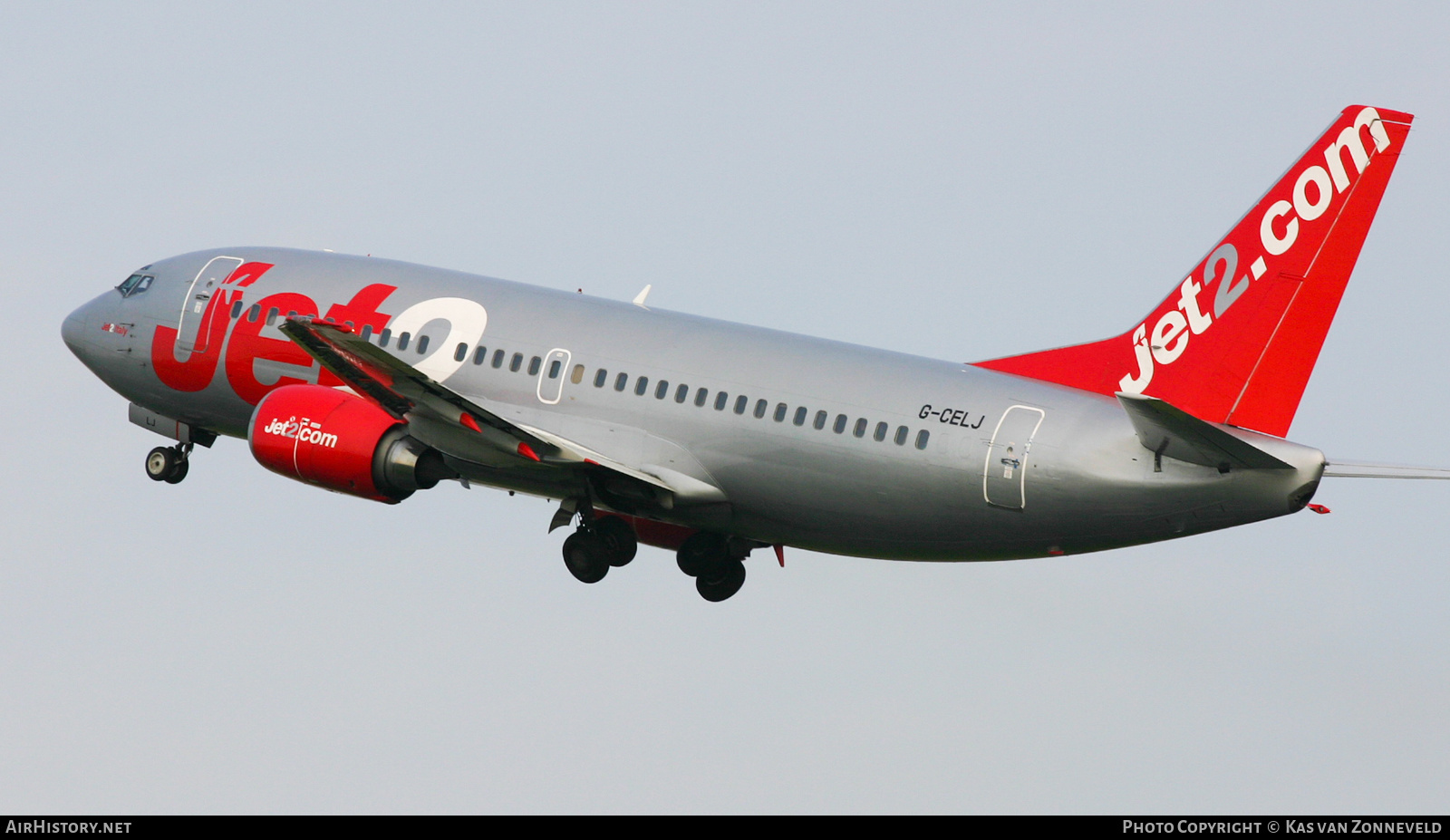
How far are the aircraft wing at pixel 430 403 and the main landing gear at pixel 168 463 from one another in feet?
27.4

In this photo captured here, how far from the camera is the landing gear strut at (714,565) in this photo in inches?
1480

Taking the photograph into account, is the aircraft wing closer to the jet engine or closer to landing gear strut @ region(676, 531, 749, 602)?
the jet engine

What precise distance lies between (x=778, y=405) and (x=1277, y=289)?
8329mm

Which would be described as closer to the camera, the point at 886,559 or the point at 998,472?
the point at 998,472

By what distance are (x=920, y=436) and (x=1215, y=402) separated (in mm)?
4697

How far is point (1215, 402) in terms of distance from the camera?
3131 centimetres

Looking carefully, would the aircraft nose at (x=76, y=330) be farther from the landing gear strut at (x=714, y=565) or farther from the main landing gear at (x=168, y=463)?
the landing gear strut at (x=714, y=565)

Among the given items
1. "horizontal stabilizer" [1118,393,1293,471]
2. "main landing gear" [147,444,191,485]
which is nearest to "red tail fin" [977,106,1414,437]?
"horizontal stabilizer" [1118,393,1293,471]

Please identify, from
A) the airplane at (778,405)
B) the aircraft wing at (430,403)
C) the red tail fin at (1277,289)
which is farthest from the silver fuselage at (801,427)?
the red tail fin at (1277,289)

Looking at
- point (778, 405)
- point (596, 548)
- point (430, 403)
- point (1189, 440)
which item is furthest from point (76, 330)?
point (1189, 440)

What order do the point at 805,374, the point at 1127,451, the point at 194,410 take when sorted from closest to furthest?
the point at 1127,451 → the point at 805,374 → the point at 194,410

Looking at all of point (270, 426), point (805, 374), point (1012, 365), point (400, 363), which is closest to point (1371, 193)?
point (1012, 365)

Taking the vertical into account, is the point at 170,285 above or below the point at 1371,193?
below

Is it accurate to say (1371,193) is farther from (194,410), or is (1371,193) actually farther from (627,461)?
(194,410)
